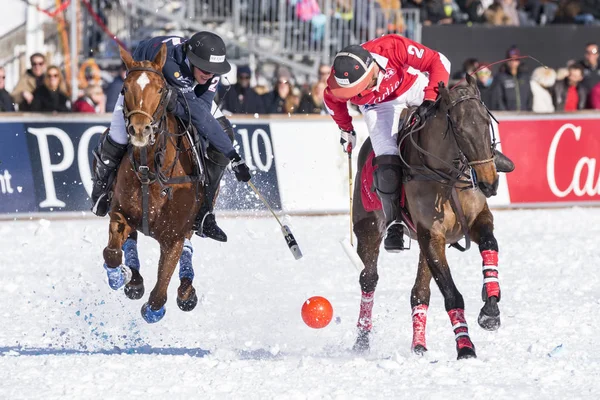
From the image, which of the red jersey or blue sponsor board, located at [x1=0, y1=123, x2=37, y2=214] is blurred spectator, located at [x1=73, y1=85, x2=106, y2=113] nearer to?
blue sponsor board, located at [x1=0, y1=123, x2=37, y2=214]

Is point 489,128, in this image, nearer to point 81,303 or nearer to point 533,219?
point 81,303

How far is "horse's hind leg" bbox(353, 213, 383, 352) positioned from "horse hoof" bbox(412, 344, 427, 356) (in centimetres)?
75

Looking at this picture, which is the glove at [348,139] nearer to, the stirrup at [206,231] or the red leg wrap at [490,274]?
the stirrup at [206,231]

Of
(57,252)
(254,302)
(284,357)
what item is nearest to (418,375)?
(284,357)

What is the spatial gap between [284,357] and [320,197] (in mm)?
6934

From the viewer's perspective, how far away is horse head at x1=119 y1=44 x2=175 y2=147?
7.14 metres

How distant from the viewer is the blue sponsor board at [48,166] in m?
13.6

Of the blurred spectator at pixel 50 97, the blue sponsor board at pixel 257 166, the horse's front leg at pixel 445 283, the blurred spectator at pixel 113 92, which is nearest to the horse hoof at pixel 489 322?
the horse's front leg at pixel 445 283

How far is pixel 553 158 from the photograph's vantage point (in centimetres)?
1538

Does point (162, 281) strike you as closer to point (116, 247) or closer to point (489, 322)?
point (116, 247)

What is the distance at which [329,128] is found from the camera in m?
14.6

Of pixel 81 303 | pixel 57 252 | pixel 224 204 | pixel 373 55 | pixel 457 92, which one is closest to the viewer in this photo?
pixel 457 92

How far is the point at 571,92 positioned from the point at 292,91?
4403mm

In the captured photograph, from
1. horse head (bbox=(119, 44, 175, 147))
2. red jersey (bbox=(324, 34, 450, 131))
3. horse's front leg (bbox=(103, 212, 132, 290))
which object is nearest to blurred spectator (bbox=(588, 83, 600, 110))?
red jersey (bbox=(324, 34, 450, 131))
